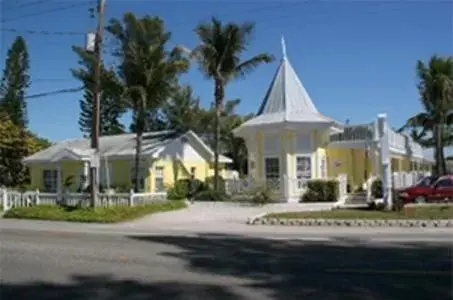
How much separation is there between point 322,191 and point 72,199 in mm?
12258

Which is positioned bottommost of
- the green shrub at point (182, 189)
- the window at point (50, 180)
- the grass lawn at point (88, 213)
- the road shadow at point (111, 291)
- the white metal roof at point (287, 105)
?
→ the road shadow at point (111, 291)

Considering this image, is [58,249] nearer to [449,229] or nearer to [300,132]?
[449,229]

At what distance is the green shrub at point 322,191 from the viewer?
30609 mm

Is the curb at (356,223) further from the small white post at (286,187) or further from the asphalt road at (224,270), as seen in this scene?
the small white post at (286,187)

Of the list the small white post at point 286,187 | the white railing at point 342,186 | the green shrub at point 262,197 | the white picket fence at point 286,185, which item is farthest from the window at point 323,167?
the green shrub at point 262,197

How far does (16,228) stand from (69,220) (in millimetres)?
3459

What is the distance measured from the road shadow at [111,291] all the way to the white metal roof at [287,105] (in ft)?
80.6

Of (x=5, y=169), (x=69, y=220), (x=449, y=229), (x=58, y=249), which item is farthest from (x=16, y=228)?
(x=5, y=169)

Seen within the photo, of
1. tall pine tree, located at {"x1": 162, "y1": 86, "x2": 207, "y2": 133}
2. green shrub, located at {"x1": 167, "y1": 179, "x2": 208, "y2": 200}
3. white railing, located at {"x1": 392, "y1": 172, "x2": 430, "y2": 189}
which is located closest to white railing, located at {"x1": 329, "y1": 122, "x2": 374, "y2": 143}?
Answer: white railing, located at {"x1": 392, "y1": 172, "x2": 430, "y2": 189}

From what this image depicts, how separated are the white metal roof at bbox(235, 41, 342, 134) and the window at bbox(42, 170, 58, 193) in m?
14.4

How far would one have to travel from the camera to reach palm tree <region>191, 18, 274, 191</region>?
110ft

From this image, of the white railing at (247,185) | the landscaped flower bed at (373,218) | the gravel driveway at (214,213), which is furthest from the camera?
the white railing at (247,185)

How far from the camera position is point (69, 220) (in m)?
25.1

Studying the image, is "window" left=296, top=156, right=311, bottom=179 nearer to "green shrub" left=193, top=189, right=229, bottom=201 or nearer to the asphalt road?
"green shrub" left=193, top=189, right=229, bottom=201
